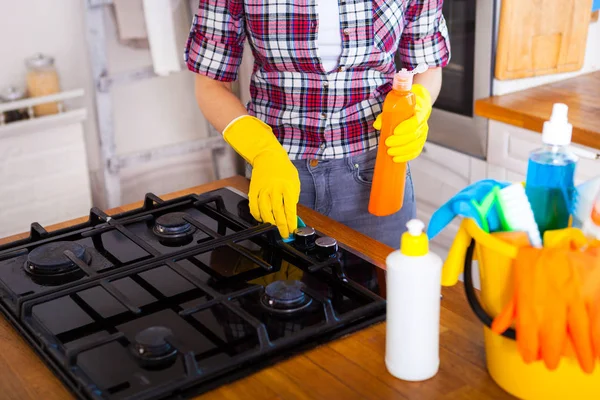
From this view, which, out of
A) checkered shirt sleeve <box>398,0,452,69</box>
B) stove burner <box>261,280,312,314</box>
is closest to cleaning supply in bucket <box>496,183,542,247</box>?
stove burner <box>261,280,312,314</box>

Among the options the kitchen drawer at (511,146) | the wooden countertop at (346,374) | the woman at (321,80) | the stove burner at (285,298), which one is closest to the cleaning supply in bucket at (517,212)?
the wooden countertop at (346,374)

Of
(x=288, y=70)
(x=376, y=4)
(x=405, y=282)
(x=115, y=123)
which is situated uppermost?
(x=376, y=4)

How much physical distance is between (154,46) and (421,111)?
4.85 ft

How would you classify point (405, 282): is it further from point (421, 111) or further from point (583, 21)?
point (583, 21)

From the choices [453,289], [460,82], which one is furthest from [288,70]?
[460,82]

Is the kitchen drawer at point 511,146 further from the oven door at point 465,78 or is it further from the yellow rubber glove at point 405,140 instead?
the yellow rubber glove at point 405,140

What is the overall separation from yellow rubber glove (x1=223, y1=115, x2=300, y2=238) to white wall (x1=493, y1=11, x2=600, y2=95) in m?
1.11

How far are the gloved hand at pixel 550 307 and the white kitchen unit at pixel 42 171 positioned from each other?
2.11 meters

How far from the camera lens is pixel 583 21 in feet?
7.84

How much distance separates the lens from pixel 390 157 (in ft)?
4.64

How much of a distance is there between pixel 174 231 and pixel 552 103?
1392mm

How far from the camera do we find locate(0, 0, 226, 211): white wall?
2.66 m

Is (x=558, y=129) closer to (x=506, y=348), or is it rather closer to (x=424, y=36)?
(x=506, y=348)

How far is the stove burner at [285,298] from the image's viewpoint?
1088mm
